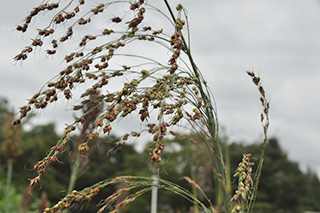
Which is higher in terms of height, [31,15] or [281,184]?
[281,184]

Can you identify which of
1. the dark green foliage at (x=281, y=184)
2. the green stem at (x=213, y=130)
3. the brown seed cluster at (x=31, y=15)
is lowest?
the green stem at (x=213, y=130)

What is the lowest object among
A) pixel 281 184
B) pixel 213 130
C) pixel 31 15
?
pixel 213 130

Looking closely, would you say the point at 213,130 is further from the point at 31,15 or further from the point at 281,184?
the point at 281,184

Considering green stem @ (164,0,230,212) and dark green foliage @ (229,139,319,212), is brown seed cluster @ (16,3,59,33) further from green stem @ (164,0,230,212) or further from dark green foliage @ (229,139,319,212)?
dark green foliage @ (229,139,319,212)

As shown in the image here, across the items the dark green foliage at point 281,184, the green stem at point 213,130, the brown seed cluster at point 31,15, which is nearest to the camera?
the brown seed cluster at point 31,15

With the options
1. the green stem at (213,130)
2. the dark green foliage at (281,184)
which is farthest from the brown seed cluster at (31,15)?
the dark green foliage at (281,184)

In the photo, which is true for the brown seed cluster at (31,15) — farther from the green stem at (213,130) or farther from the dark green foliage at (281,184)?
the dark green foliage at (281,184)

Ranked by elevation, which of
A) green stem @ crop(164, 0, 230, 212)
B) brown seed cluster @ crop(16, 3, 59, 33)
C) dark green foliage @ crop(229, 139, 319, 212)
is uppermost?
dark green foliage @ crop(229, 139, 319, 212)

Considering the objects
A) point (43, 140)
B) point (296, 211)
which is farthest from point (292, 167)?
point (43, 140)

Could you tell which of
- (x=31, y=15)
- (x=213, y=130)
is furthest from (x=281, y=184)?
(x=31, y=15)

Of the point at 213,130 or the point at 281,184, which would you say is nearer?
the point at 213,130

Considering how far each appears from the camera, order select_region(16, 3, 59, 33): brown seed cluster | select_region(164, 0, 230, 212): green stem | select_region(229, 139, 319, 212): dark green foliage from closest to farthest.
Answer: select_region(16, 3, 59, 33): brown seed cluster
select_region(164, 0, 230, 212): green stem
select_region(229, 139, 319, 212): dark green foliage

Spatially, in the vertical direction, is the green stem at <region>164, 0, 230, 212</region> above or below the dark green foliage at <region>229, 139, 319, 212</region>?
below

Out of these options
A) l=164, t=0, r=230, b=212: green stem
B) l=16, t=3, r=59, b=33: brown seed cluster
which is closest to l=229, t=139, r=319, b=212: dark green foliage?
l=164, t=0, r=230, b=212: green stem
